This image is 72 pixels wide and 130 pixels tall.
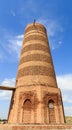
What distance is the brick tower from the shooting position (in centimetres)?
1377

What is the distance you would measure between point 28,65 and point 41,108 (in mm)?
4749

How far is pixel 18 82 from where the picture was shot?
16.3 meters

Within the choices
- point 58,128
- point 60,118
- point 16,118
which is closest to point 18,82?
point 16,118

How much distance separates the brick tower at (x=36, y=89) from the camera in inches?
542

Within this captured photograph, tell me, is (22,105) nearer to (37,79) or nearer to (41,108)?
(41,108)

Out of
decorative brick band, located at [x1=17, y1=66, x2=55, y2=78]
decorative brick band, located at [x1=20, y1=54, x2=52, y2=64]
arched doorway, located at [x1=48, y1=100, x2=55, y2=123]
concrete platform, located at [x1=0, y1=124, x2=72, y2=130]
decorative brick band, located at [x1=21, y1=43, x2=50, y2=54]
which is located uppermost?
decorative brick band, located at [x1=21, y1=43, x2=50, y2=54]

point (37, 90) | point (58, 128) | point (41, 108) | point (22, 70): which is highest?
point (22, 70)

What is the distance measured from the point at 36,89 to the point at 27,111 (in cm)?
207

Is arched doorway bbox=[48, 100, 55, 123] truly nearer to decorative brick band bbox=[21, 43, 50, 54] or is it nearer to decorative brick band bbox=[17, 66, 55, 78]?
decorative brick band bbox=[17, 66, 55, 78]

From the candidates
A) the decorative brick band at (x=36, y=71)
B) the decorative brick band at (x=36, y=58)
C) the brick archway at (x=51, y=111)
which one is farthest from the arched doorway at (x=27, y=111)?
the decorative brick band at (x=36, y=58)

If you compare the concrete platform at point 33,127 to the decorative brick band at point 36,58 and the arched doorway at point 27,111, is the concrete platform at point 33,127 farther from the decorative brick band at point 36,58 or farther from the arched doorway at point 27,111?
the decorative brick band at point 36,58

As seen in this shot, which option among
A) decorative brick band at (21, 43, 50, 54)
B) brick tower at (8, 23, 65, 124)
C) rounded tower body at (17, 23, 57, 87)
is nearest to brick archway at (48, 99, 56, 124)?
brick tower at (8, 23, 65, 124)

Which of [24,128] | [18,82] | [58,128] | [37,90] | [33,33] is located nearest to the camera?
[24,128]

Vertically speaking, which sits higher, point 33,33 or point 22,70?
point 33,33
